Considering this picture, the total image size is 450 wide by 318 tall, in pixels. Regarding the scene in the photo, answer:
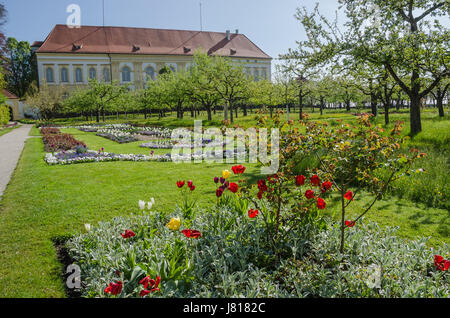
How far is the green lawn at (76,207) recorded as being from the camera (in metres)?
3.63

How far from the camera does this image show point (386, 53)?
10.8m

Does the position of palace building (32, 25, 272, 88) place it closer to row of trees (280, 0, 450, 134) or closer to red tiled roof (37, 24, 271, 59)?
red tiled roof (37, 24, 271, 59)

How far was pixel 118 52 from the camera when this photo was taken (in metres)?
57.7

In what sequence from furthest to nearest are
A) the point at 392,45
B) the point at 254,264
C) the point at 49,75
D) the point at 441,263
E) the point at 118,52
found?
the point at 118,52 → the point at 49,75 → the point at 392,45 → the point at 254,264 → the point at 441,263

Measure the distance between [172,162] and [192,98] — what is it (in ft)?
68.7

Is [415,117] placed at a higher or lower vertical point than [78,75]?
lower

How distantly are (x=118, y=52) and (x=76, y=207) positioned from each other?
193 feet

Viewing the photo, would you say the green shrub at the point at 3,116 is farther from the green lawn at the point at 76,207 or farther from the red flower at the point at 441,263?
the red flower at the point at 441,263

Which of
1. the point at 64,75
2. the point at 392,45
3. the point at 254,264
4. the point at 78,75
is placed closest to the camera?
the point at 254,264

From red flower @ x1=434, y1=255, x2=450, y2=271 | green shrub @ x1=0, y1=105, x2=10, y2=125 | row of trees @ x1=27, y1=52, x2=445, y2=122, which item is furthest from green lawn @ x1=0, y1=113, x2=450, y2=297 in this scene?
green shrub @ x1=0, y1=105, x2=10, y2=125

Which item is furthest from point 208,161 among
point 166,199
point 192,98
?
point 192,98

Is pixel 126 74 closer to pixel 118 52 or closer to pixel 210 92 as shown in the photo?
pixel 118 52

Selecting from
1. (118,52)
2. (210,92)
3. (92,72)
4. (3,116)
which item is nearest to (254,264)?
(210,92)

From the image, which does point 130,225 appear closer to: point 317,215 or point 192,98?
point 317,215
